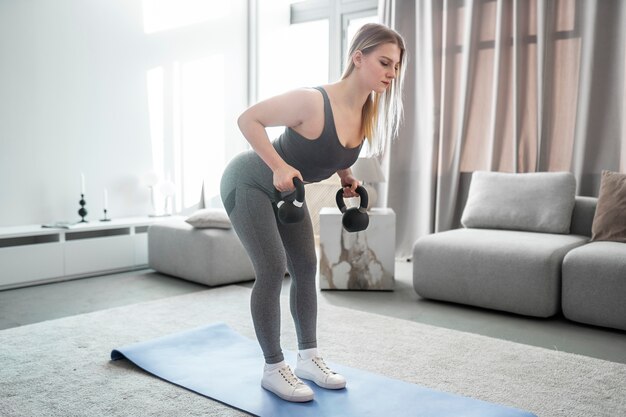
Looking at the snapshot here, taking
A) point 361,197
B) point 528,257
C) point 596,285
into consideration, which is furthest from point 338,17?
point 361,197

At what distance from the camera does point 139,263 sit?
14.4 ft

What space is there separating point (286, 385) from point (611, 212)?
2261 mm

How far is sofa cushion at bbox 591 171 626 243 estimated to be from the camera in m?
3.23

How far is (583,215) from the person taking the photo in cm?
361

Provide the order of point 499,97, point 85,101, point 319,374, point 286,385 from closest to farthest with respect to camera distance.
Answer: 1. point 286,385
2. point 319,374
3. point 499,97
4. point 85,101

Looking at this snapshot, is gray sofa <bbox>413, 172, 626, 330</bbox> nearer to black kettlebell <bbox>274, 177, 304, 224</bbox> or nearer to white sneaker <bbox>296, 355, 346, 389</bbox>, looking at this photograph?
white sneaker <bbox>296, 355, 346, 389</bbox>

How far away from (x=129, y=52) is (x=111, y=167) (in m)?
0.95

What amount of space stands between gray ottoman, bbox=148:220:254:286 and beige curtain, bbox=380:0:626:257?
5.13ft

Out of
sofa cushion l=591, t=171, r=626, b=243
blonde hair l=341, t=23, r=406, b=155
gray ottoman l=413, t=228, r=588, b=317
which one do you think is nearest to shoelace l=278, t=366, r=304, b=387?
blonde hair l=341, t=23, r=406, b=155

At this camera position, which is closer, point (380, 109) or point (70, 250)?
point (380, 109)

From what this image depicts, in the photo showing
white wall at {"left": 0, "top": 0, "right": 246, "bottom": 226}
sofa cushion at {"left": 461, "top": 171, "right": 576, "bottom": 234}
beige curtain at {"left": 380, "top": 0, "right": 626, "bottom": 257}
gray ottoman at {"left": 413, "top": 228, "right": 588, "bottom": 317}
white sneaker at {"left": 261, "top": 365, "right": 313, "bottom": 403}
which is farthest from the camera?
white wall at {"left": 0, "top": 0, "right": 246, "bottom": 226}

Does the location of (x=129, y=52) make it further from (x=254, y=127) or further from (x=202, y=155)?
(x=254, y=127)

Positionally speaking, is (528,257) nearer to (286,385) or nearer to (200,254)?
(286,385)

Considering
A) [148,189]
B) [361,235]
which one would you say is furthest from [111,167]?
[361,235]
